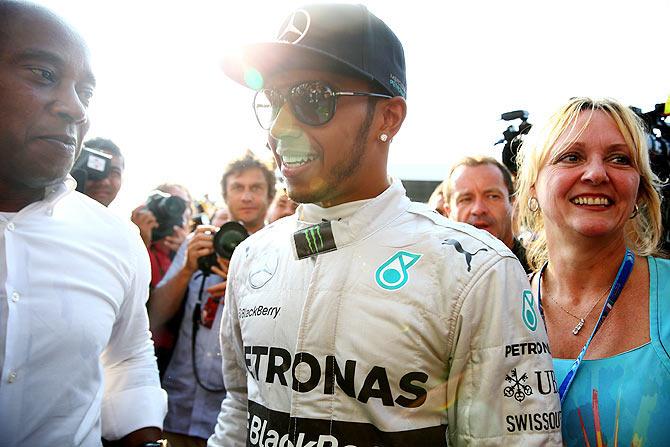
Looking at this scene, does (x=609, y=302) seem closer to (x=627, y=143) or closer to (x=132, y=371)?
(x=627, y=143)

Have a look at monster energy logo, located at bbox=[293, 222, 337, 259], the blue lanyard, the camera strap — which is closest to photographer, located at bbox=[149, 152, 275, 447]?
the camera strap

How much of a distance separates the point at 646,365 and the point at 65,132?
6.59 feet

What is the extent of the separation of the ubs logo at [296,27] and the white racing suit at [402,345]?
1.80 ft

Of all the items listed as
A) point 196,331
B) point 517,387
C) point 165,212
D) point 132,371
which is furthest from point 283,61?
point 165,212

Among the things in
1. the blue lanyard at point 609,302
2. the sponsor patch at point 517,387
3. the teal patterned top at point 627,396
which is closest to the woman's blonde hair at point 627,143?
the blue lanyard at point 609,302

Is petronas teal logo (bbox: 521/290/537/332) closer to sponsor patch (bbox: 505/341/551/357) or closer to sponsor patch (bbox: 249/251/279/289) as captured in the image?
sponsor patch (bbox: 505/341/551/357)

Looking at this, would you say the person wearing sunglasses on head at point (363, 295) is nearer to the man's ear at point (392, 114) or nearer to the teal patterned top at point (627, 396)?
the man's ear at point (392, 114)

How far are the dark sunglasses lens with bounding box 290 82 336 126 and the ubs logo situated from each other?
14cm

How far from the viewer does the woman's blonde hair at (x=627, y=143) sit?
2.12 metres

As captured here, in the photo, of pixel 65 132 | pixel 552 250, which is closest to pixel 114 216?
pixel 65 132

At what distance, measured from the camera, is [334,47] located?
1633 millimetres

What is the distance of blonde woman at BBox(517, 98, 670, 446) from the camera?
177 cm

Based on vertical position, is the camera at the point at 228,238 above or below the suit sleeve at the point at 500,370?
above

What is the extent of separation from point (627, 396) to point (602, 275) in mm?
517
